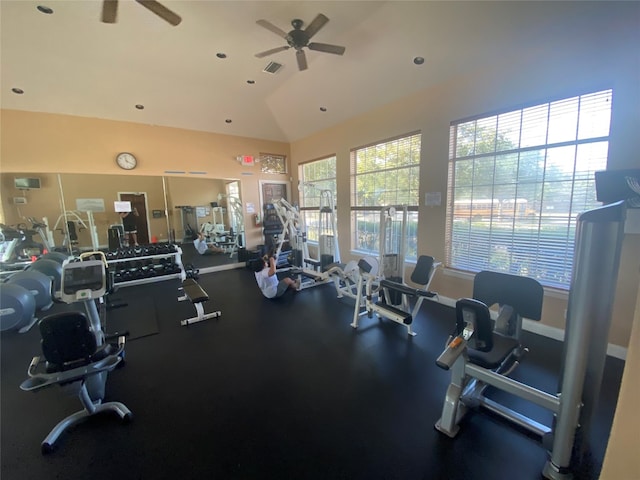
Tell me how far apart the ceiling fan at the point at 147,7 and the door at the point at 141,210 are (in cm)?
367

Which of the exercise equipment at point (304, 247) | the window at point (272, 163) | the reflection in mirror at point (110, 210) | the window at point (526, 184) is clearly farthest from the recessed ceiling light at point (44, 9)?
the window at point (526, 184)

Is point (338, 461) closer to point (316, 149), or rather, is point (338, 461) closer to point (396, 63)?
point (396, 63)

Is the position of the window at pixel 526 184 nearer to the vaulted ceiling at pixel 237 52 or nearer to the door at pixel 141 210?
the vaulted ceiling at pixel 237 52

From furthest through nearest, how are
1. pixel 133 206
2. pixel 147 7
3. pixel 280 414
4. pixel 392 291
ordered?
pixel 133 206 → pixel 392 291 → pixel 147 7 → pixel 280 414

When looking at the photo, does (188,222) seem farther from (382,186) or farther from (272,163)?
(382,186)

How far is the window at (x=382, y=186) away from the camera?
4293mm

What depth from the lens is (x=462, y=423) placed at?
1867 mm

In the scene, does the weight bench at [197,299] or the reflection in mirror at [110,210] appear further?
the reflection in mirror at [110,210]

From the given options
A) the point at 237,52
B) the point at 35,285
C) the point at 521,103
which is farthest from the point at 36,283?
the point at 521,103

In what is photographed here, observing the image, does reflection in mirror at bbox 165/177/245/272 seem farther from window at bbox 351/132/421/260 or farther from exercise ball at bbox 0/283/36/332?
window at bbox 351/132/421/260

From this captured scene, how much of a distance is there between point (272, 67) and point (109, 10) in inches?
86.2

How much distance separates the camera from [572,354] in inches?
53.6

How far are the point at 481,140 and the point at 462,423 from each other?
10.9ft

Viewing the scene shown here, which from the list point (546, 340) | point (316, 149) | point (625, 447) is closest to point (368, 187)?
point (316, 149)
